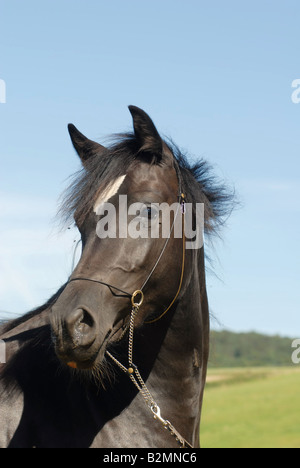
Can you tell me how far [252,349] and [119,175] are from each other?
3555 inches

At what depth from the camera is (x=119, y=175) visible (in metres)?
4.59

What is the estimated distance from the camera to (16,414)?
177 inches

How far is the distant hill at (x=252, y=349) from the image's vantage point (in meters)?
85.1

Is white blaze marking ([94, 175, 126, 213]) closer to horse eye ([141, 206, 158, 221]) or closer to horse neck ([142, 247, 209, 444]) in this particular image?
horse eye ([141, 206, 158, 221])

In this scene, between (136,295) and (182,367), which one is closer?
(136,295)

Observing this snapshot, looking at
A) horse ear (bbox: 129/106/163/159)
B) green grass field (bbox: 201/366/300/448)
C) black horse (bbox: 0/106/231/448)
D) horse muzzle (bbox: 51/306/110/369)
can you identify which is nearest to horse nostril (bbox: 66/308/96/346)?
horse muzzle (bbox: 51/306/110/369)

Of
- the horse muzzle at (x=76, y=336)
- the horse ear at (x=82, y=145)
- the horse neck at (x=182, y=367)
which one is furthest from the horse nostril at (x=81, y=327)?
the horse ear at (x=82, y=145)

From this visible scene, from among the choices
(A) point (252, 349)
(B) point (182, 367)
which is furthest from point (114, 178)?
(A) point (252, 349)

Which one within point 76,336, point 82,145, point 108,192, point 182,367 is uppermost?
point 82,145

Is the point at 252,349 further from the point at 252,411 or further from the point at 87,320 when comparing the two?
the point at 87,320

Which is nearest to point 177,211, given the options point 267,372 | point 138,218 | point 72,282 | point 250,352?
point 138,218

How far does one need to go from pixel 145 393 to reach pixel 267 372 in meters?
58.1

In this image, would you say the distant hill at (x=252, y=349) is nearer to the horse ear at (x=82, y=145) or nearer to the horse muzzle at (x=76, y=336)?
the horse ear at (x=82, y=145)

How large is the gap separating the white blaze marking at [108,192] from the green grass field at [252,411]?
99.5 feet
